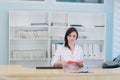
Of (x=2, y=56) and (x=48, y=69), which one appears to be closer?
(x=48, y=69)

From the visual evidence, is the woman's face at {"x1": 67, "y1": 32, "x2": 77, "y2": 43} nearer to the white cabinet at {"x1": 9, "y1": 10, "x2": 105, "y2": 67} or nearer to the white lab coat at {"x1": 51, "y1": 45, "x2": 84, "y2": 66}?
the white lab coat at {"x1": 51, "y1": 45, "x2": 84, "y2": 66}

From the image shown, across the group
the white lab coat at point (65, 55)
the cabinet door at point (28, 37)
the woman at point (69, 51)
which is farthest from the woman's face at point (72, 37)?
the cabinet door at point (28, 37)

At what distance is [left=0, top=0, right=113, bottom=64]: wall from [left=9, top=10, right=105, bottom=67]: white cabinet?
0.37 feet

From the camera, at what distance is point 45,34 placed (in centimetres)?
549

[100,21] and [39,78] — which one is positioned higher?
[100,21]

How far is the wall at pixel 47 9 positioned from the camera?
543 cm

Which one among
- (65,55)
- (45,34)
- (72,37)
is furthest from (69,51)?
(45,34)

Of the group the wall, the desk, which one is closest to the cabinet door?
the wall

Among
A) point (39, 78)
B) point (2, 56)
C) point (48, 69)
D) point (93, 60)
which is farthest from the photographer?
point (93, 60)

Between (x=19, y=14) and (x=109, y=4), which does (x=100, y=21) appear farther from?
(x=19, y=14)

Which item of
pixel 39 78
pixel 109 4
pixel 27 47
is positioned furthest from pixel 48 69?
pixel 109 4

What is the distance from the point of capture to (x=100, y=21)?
5.80 metres

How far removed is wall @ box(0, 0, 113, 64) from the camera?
17.8 ft

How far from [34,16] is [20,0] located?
0.45 m
